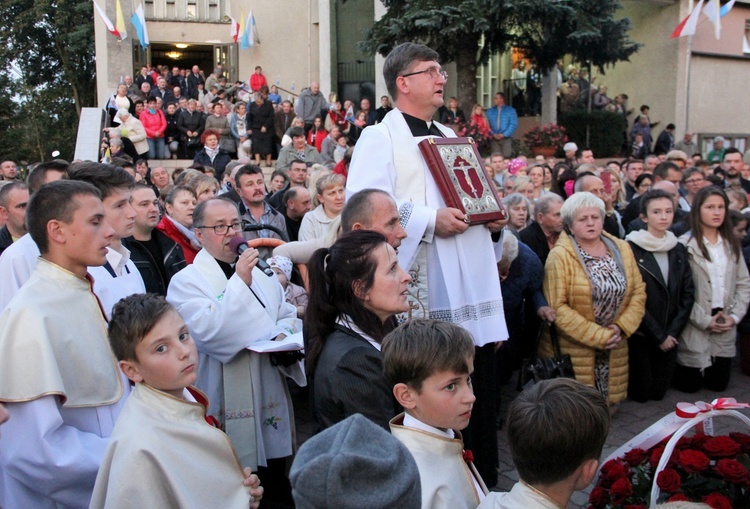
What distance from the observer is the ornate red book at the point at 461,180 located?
12.9 feet

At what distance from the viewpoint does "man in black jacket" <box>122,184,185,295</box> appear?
185 inches

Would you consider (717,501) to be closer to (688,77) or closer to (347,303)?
(347,303)

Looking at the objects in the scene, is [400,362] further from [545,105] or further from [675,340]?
[545,105]

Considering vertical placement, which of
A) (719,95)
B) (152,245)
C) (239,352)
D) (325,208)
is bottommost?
(239,352)

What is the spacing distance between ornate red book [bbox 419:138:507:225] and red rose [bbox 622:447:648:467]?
1.41 meters

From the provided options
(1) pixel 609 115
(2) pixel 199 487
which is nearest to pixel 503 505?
(2) pixel 199 487

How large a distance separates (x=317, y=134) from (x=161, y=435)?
561 inches

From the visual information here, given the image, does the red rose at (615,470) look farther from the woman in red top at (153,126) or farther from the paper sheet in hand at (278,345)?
the woman in red top at (153,126)

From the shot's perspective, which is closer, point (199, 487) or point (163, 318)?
point (199, 487)

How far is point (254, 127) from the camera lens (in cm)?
1719

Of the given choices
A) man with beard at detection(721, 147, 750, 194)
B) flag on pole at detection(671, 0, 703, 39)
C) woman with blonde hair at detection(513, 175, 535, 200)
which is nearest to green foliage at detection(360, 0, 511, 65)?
flag on pole at detection(671, 0, 703, 39)

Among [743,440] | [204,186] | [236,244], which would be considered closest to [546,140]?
[204,186]

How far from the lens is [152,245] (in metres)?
4.93

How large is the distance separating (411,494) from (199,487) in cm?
138
